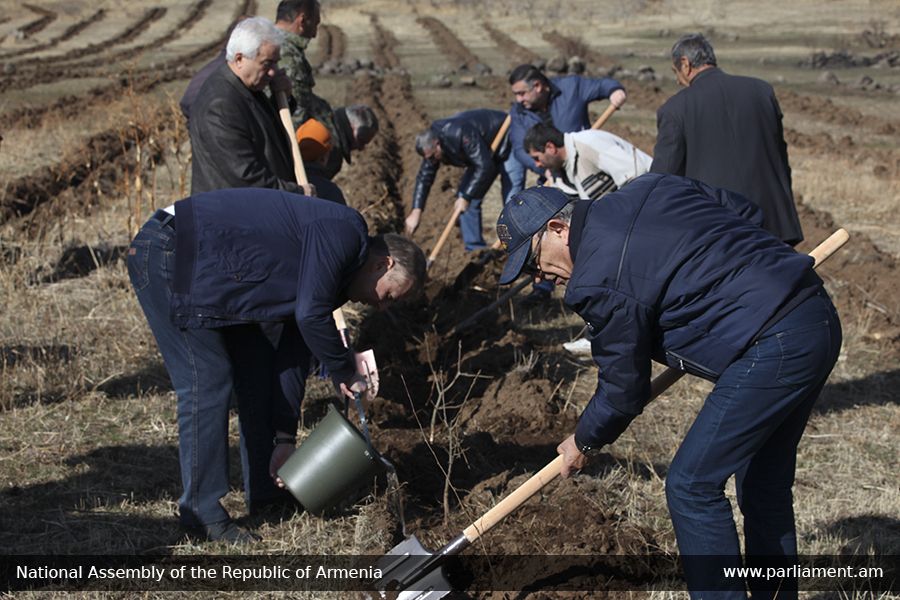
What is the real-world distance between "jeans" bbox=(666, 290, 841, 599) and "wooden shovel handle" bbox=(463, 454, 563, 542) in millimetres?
508

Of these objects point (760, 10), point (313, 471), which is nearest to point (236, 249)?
point (313, 471)

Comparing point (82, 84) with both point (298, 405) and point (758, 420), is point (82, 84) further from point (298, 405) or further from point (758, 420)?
point (758, 420)

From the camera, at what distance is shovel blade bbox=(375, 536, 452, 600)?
13.4 feet

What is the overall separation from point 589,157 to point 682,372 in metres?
3.20

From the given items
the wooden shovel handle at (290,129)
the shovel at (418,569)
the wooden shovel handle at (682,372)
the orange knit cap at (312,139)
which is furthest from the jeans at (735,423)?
the orange knit cap at (312,139)

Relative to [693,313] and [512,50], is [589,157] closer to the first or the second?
[693,313]

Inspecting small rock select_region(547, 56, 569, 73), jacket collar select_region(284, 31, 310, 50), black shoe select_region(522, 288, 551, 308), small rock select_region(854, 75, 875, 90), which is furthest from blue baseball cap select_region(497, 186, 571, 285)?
small rock select_region(547, 56, 569, 73)

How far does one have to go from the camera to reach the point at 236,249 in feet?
13.9

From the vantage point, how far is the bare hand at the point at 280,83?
5945 mm

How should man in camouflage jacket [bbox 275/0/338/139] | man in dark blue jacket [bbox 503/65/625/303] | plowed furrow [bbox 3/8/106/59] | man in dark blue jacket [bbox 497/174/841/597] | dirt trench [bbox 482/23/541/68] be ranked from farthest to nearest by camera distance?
plowed furrow [bbox 3/8/106/59] < dirt trench [bbox 482/23/541/68] < man in dark blue jacket [bbox 503/65/625/303] < man in camouflage jacket [bbox 275/0/338/139] < man in dark blue jacket [bbox 497/174/841/597]

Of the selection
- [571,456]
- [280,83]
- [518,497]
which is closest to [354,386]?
[518,497]

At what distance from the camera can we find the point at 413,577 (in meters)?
4.08

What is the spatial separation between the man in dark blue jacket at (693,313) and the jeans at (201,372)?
1.51 metres

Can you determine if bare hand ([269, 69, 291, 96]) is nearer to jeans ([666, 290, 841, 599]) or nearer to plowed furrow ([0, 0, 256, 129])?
jeans ([666, 290, 841, 599])
